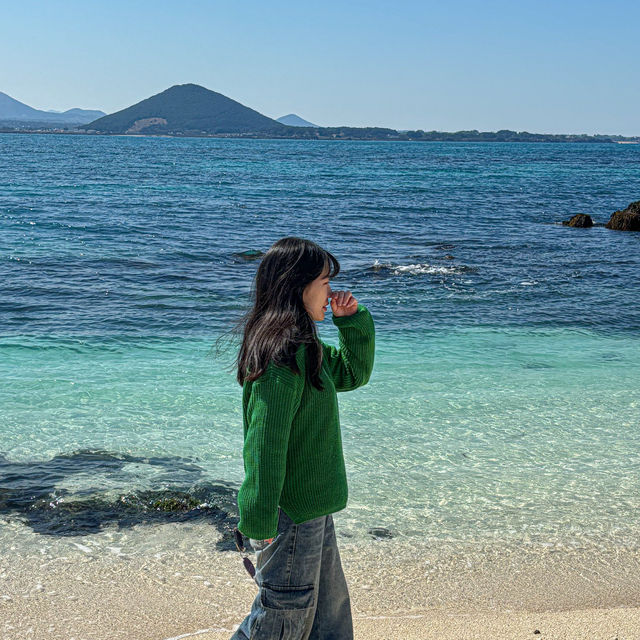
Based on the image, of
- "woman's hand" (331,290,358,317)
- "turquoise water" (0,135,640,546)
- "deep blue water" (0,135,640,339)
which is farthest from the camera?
"deep blue water" (0,135,640,339)

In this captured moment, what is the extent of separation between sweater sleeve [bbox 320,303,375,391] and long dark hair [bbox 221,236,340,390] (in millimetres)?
250

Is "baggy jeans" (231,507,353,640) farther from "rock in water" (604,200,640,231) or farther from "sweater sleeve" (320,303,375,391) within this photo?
"rock in water" (604,200,640,231)

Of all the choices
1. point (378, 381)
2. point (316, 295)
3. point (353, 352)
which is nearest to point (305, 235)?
point (378, 381)

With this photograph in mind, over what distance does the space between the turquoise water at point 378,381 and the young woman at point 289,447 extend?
2.81 meters

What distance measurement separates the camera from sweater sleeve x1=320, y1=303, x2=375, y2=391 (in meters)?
2.96

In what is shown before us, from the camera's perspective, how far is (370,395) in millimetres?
8852

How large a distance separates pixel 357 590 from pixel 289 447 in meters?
2.33

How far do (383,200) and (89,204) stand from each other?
1412cm

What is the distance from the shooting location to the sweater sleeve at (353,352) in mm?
2955

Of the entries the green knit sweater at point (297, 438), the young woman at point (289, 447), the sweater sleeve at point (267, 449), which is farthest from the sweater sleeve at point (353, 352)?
the sweater sleeve at point (267, 449)

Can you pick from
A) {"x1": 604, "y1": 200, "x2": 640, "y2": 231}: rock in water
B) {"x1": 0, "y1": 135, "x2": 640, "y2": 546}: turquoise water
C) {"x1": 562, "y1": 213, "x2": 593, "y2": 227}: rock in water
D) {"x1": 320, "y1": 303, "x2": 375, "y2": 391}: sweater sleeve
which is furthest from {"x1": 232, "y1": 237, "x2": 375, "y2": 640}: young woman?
{"x1": 604, "y1": 200, "x2": 640, "y2": 231}: rock in water

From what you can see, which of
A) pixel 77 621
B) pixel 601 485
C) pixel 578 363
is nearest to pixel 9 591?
pixel 77 621

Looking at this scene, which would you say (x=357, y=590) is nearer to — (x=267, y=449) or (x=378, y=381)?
(x=267, y=449)

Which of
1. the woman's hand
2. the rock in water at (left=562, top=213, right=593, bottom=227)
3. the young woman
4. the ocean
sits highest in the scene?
the woman's hand
